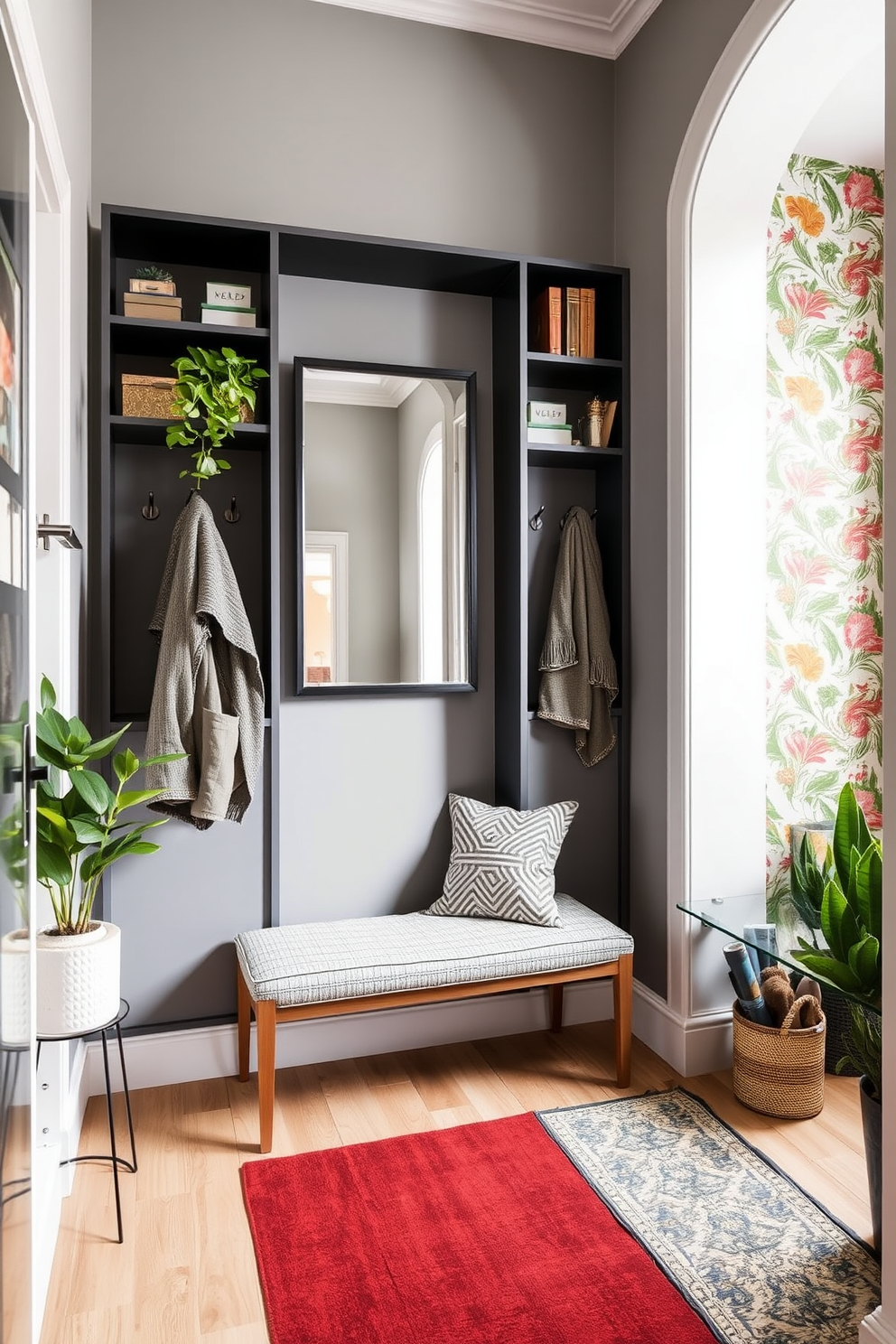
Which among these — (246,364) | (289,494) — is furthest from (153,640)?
(246,364)

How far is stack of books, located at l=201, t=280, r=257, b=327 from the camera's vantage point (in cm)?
249

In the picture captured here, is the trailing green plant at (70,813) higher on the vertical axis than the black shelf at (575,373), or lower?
lower

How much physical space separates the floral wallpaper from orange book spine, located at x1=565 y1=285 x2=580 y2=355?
2.47 feet

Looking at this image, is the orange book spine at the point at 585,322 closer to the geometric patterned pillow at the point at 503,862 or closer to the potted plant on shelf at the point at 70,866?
the geometric patterned pillow at the point at 503,862

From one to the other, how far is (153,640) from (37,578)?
0.62 metres

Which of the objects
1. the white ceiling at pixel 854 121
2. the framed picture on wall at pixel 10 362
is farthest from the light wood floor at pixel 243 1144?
the white ceiling at pixel 854 121

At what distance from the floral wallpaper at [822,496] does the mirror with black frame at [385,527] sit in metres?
1.09

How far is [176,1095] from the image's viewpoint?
2.48m

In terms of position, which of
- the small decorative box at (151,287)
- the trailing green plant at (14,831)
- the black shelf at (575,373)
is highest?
the small decorative box at (151,287)

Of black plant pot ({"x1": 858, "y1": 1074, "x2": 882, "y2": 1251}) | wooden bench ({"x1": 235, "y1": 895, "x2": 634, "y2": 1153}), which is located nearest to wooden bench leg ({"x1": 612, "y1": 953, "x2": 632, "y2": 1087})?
wooden bench ({"x1": 235, "y1": 895, "x2": 634, "y2": 1153})

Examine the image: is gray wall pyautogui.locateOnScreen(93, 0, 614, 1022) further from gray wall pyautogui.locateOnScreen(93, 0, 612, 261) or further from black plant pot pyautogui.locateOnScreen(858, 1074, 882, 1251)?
black plant pot pyautogui.locateOnScreen(858, 1074, 882, 1251)

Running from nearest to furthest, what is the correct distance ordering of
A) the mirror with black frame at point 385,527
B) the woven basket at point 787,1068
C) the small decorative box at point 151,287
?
the woven basket at point 787,1068 → the small decorative box at point 151,287 → the mirror with black frame at point 385,527

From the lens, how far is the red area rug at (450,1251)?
165 cm

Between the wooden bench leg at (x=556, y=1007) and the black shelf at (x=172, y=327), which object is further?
the wooden bench leg at (x=556, y=1007)
